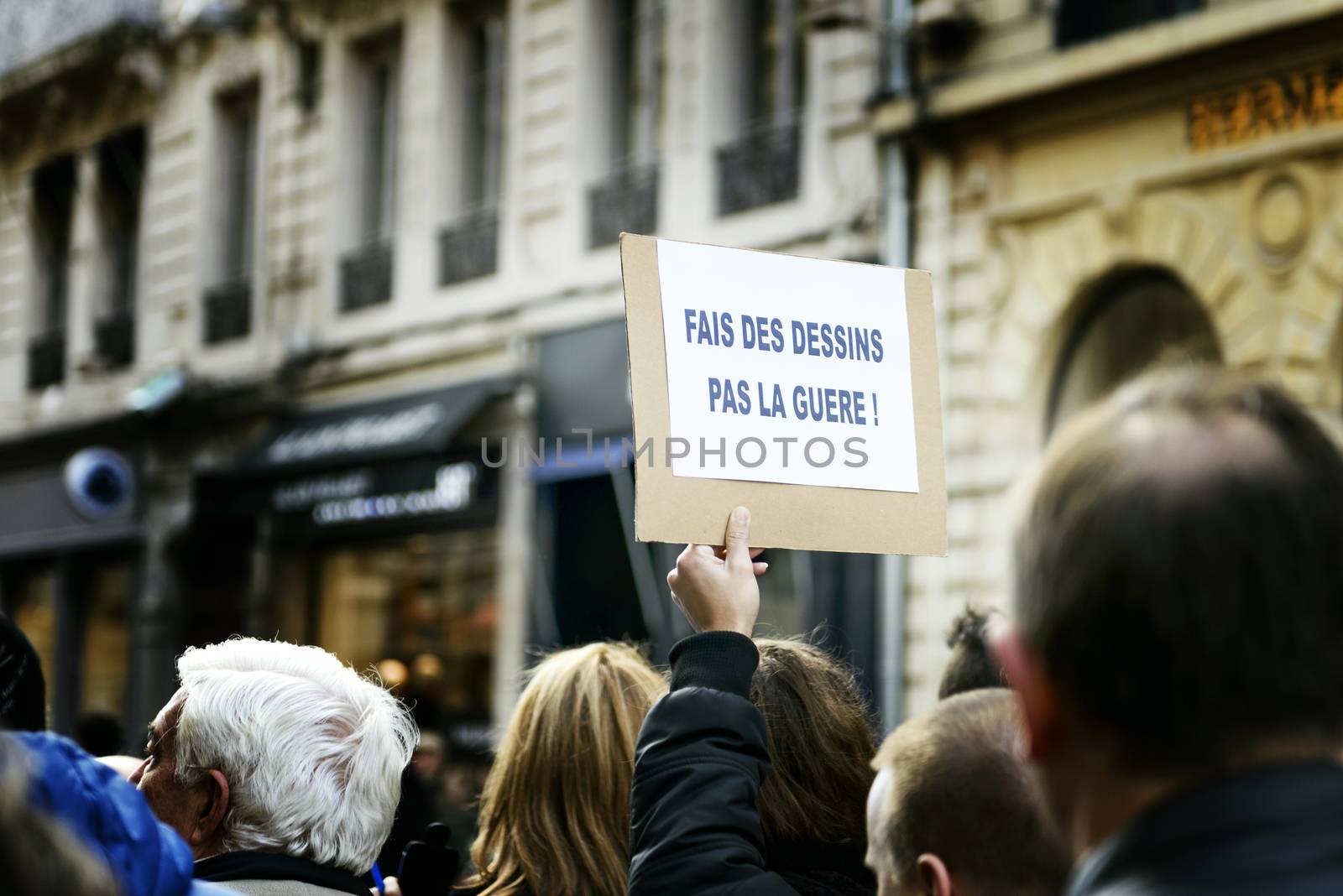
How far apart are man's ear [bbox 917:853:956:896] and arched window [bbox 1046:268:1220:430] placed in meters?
8.52

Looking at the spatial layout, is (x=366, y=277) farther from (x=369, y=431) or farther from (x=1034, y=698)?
(x=1034, y=698)

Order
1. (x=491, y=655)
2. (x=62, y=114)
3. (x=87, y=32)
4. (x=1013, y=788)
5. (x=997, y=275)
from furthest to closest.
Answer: (x=62, y=114) < (x=87, y=32) < (x=491, y=655) < (x=997, y=275) < (x=1013, y=788)

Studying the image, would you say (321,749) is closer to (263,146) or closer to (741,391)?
(741,391)

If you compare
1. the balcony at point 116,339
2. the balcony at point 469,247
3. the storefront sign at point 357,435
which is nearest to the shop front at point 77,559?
the balcony at point 116,339

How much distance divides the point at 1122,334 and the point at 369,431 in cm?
649

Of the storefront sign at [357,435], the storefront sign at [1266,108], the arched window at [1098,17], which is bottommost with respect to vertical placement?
the storefront sign at [357,435]

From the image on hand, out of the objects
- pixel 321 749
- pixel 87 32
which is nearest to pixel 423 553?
pixel 87 32

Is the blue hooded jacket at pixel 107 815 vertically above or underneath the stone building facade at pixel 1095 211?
underneath

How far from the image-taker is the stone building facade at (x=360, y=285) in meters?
12.9

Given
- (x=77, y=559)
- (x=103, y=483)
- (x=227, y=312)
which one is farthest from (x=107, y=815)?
(x=77, y=559)

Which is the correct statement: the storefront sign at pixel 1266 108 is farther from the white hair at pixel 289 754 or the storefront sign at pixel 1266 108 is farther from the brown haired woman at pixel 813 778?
the white hair at pixel 289 754

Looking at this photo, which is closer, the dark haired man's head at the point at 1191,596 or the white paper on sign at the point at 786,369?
the dark haired man's head at the point at 1191,596

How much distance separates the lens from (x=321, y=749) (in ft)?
8.84

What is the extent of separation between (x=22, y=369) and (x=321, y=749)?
64.4ft
